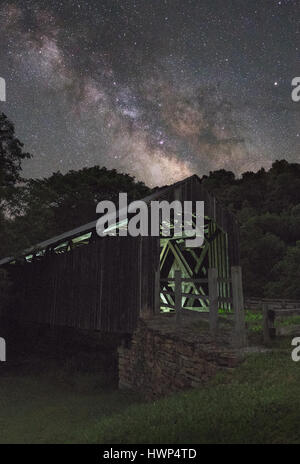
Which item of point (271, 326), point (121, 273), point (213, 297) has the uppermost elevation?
point (121, 273)

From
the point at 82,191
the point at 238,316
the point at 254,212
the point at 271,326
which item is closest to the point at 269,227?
the point at 254,212

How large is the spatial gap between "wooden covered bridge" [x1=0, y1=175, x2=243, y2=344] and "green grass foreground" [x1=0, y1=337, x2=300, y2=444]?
72.5 inches

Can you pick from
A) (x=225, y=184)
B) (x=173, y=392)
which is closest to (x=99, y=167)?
(x=225, y=184)

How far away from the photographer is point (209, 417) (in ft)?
15.8

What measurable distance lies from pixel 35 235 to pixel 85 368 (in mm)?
5809

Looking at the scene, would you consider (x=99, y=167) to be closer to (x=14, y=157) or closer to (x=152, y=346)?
(x=14, y=157)

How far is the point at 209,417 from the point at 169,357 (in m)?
3.65

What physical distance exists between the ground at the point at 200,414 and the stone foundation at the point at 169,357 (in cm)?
37

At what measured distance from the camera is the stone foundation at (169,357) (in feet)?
22.3

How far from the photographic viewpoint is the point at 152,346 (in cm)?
978

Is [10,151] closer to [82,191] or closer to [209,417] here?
[209,417]

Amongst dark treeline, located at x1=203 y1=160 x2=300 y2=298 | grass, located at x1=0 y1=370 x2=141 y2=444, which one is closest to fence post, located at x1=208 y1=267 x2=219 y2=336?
grass, located at x1=0 y1=370 x2=141 y2=444

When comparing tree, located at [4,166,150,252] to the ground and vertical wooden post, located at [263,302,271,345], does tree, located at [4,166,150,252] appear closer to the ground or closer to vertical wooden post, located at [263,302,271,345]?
the ground

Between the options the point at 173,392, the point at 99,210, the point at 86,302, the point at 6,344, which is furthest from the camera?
the point at 99,210
